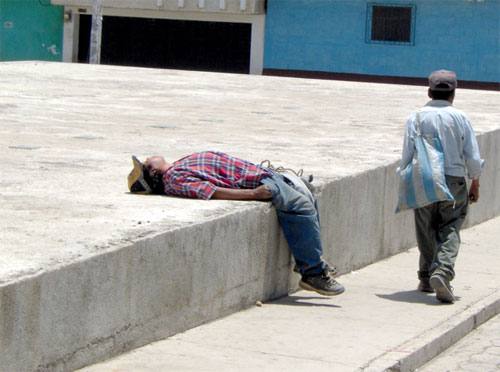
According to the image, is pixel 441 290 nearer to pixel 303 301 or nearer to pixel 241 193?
pixel 303 301

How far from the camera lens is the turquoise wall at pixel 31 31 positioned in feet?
141

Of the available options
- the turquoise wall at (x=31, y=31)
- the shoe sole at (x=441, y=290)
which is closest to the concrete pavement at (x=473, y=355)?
the shoe sole at (x=441, y=290)

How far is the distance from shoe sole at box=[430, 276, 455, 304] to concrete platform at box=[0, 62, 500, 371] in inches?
41.1

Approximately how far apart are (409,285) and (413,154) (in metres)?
1.34

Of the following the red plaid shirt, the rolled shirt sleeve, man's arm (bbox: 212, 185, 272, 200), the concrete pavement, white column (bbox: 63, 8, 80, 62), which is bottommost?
the concrete pavement

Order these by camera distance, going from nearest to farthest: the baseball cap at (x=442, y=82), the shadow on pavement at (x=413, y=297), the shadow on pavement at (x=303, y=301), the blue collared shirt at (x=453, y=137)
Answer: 1. the shadow on pavement at (x=303, y=301)
2. the blue collared shirt at (x=453, y=137)
3. the baseball cap at (x=442, y=82)
4. the shadow on pavement at (x=413, y=297)

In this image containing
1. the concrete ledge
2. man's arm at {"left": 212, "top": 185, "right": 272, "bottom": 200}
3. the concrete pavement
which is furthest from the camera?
man's arm at {"left": 212, "top": 185, "right": 272, "bottom": 200}

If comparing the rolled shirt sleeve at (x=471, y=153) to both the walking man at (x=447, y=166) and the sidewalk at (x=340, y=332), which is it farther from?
the sidewalk at (x=340, y=332)

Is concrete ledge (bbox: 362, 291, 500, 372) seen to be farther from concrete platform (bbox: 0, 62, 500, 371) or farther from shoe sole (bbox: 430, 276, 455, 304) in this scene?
concrete platform (bbox: 0, 62, 500, 371)

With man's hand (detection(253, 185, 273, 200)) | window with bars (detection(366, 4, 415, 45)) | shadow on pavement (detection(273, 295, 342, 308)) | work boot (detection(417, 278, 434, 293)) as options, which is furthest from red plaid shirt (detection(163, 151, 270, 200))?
window with bars (detection(366, 4, 415, 45))

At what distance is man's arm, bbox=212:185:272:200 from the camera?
8273mm

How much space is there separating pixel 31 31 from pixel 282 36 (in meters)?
9.43

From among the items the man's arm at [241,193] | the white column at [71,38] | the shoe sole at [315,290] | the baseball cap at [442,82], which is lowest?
the shoe sole at [315,290]

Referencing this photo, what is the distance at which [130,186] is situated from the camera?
8430 mm
